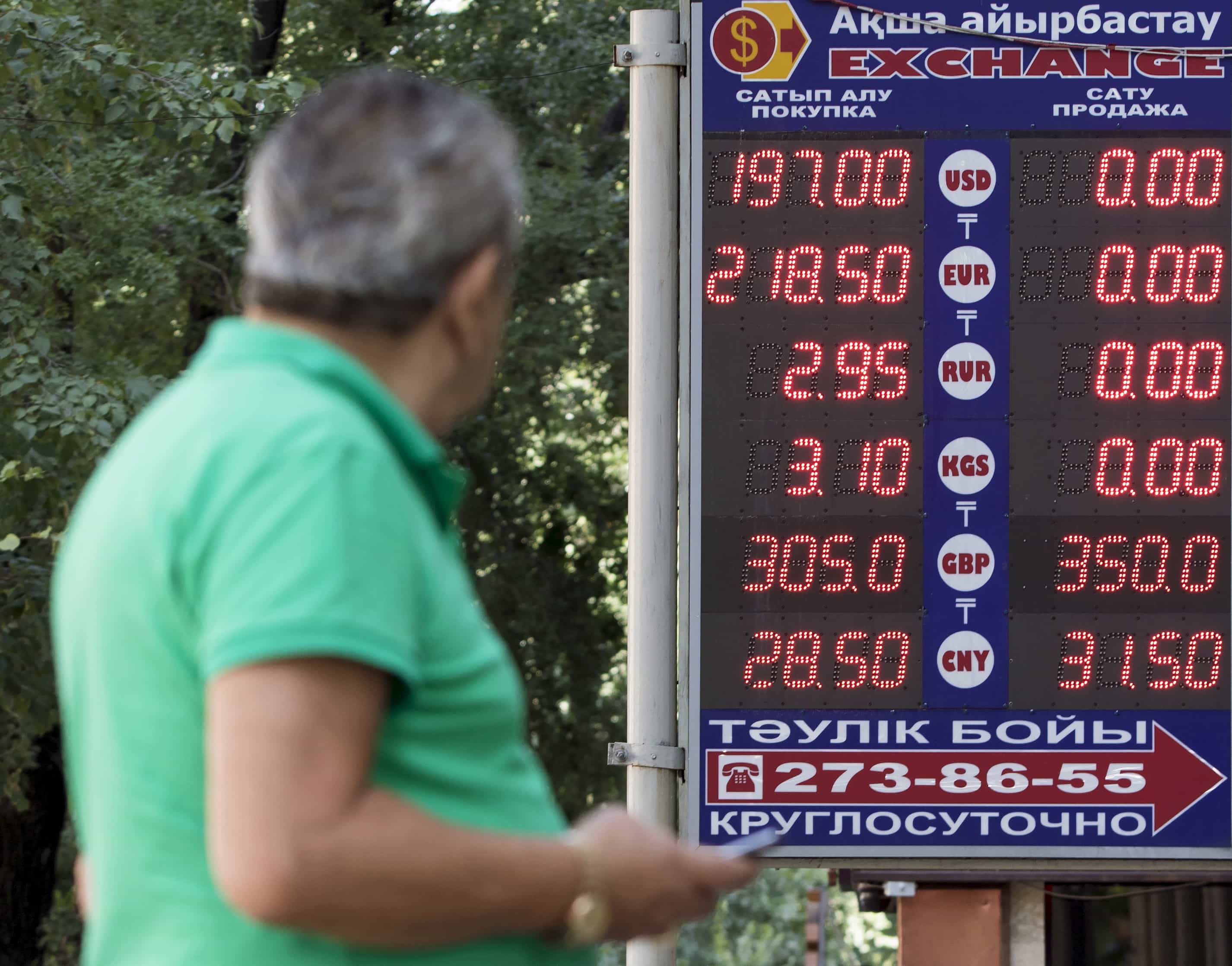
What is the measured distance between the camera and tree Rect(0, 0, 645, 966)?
8.02 m

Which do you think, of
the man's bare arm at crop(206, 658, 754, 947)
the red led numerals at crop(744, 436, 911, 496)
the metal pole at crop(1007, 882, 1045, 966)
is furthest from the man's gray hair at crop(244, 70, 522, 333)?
the metal pole at crop(1007, 882, 1045, 966)

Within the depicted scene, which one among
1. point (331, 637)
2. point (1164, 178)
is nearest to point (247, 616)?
point (331, 637)

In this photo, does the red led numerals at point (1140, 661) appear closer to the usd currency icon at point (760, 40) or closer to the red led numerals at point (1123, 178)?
the red led numerals at point (1123, 178)

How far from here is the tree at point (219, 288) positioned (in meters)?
8.02

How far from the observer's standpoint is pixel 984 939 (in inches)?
293

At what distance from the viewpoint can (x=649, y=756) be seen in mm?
5281

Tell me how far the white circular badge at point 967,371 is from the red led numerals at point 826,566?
1.43ft

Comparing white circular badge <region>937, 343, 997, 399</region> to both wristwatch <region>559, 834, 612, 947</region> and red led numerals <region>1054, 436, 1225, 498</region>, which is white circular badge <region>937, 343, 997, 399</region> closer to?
red led numerals <region>1054, 436, 1225, 498</region>

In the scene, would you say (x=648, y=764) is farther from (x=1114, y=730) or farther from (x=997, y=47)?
(x=997, y=47)

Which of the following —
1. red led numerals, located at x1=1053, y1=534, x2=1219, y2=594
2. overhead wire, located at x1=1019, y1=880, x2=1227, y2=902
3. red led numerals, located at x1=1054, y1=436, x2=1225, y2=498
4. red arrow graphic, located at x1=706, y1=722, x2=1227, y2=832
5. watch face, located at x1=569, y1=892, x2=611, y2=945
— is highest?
red led numerals, located at x1=1054, y1=436, x2=1225, y2=498

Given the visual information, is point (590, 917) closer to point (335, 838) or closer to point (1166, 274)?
point (335, 838)

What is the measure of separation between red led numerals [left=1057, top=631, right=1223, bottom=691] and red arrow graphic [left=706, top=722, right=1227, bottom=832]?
0.47 ft

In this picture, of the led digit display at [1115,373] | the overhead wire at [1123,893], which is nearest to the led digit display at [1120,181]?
the led digit display at [1115,373]

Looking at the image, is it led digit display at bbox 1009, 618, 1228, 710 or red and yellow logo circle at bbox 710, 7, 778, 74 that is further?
red and yellow logo circle at bbox 710, 7, 778, 74
